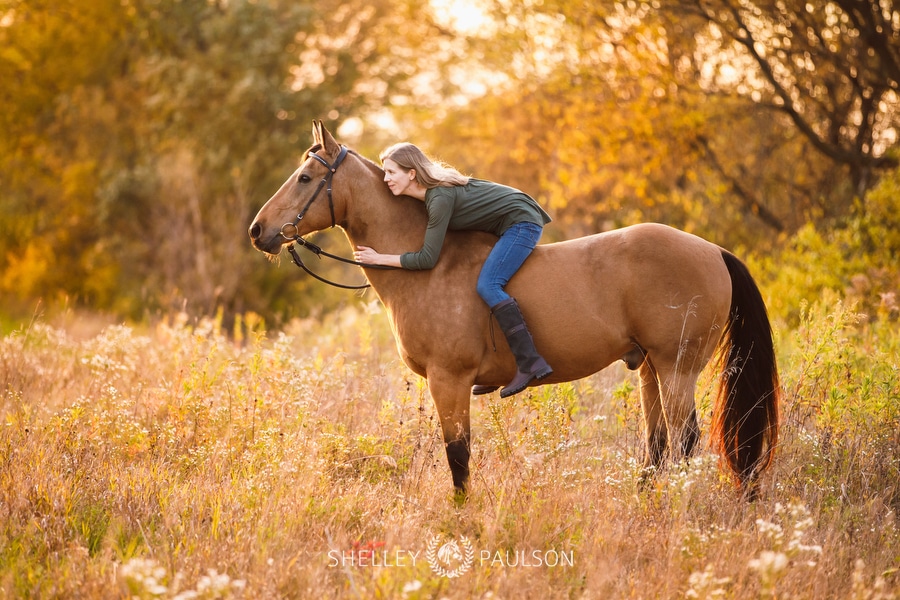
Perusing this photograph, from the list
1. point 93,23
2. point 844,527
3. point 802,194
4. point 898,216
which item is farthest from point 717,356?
point 93,23

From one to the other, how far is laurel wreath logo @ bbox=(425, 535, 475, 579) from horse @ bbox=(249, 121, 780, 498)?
0.83 metres

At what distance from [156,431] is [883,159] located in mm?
13198

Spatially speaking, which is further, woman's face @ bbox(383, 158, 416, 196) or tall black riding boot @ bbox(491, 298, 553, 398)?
woman's face @ bbox(383, 158, 416, 196)

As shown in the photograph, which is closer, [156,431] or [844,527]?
[844,527]

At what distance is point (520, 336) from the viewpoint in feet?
16.0

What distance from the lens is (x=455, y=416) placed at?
4949 millimetres

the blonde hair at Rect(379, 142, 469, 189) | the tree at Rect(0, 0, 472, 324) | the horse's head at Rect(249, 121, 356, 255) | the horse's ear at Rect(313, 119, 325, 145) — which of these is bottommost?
the tree at Rect(0, 0, 472, 324)

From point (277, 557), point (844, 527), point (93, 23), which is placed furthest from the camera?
point (93, 23)

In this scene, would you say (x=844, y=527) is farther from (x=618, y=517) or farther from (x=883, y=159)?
(x=883, y=159)

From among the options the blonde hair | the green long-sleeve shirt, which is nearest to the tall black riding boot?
the green long-sleeve shirt

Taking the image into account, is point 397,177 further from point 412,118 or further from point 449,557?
point 412,118

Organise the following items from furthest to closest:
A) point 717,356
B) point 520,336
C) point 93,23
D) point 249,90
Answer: point 93,23 < point 249,90 < point 717,356 < point 520,336

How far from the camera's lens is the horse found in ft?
16.3

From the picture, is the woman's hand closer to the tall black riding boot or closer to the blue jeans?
the blue jeans
